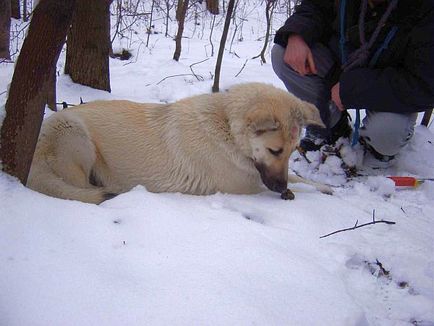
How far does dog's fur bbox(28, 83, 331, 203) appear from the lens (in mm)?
2766

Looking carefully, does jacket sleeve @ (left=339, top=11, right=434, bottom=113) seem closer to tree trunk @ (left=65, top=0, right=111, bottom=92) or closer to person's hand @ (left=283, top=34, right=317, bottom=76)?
person's hand @ (left=283, top=34, right=317, bottom=76)

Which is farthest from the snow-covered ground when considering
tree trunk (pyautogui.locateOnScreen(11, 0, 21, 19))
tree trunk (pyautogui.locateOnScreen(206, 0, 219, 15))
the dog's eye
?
tree trunk (pyautogui.locateOnScreen(206, 0, 219, 15))

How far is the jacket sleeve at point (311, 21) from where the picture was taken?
3.69m

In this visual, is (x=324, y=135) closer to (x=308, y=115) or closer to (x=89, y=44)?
(x=308, y=115)

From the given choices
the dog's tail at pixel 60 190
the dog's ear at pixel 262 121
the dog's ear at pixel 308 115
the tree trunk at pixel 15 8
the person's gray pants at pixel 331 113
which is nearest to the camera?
the dog's tail at pixel 60 190

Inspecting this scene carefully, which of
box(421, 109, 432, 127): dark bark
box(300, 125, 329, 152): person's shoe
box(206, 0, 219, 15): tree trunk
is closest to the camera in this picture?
box(300, 125, 329, 152): person's shoe

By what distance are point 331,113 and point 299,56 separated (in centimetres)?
66

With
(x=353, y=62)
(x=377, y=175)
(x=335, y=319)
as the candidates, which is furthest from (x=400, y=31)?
(x=335, y=319)

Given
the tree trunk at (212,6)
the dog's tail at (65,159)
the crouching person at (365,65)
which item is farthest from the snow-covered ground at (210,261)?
the tree trunk at (212,6)

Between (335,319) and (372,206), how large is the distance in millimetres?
1539

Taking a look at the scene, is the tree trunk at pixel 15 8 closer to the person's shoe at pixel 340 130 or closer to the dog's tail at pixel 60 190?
the dog's tail at pixel 60 190

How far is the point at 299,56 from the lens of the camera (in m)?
3.68

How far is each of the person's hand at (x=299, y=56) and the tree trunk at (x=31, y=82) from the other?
93.7 inches

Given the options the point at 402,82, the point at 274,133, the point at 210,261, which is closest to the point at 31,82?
the point at 210,261
